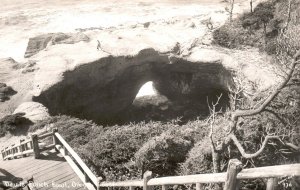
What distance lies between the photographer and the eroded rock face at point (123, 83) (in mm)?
26609

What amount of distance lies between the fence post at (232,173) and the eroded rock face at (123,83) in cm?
2132

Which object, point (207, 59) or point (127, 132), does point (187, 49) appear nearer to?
point (207, 59)

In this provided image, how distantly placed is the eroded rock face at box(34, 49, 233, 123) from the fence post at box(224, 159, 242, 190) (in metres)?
21.3

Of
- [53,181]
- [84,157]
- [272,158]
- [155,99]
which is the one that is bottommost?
[155,99]

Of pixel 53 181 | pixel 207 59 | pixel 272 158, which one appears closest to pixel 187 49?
pixel 207 59

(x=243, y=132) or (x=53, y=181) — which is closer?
(x=53, y=181)

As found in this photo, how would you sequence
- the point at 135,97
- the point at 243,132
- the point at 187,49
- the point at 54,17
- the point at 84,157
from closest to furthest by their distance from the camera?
the point at 84,157, the point at 243,132, the point at 187,49, the point at 135,97, the point at 54,17

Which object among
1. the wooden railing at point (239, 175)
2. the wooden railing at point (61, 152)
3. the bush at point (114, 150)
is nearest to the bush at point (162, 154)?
the bush at point (114, 150)

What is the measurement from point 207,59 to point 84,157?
14795mm

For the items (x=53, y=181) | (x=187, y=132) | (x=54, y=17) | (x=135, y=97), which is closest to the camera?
(x=53, y=181)

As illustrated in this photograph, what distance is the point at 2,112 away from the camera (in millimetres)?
24344

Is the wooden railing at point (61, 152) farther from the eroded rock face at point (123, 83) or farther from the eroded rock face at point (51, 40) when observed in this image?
the eroded rock face at point (51, 40)

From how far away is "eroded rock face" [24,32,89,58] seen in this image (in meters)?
34.2

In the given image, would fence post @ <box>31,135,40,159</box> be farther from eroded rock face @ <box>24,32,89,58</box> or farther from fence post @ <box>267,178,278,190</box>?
eroded rock face @ <box>24,32,89,58</box>
